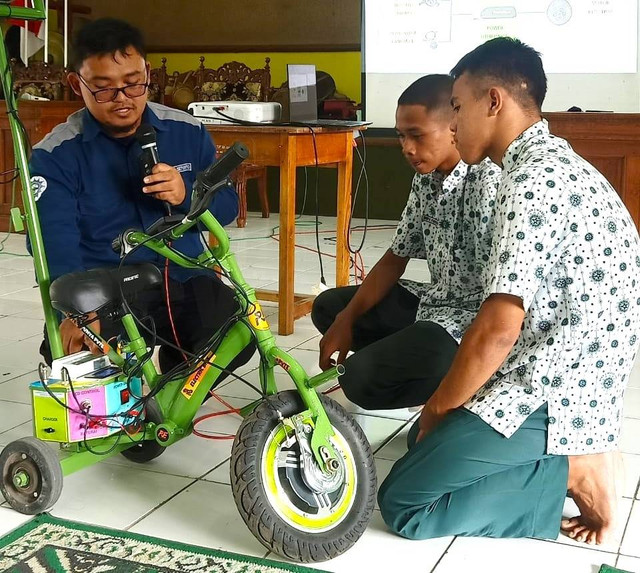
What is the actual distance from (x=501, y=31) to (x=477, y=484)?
182 inches

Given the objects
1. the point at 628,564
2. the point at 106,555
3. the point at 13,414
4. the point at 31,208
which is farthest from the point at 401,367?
the point at 13,414

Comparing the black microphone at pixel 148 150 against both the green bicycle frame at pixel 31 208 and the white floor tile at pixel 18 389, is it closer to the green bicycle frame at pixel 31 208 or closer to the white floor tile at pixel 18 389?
the green bicycle frame at pixel 31 208

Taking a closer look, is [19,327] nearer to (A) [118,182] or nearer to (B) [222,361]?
(A) [118,182]

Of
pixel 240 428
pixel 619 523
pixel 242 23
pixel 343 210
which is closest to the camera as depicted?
pixel 240 428

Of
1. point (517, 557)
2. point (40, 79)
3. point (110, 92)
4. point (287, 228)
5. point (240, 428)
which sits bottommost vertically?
point (517, 557)

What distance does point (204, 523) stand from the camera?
1915 millimetres

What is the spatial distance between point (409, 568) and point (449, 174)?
3.19 ft

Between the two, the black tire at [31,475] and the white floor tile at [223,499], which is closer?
the white floor tile at [223,499]

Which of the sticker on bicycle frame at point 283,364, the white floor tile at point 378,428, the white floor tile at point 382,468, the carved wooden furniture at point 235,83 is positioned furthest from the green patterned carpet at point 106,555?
the carved wooden furniture at point 235,83

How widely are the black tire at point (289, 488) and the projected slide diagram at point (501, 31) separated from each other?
4379mm

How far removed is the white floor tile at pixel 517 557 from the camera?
1731 mm

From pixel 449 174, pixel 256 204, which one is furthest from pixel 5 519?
pixel 256 204

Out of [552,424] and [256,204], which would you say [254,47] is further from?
[552,424]

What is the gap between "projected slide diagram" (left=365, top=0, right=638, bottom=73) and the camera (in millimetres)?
5488
